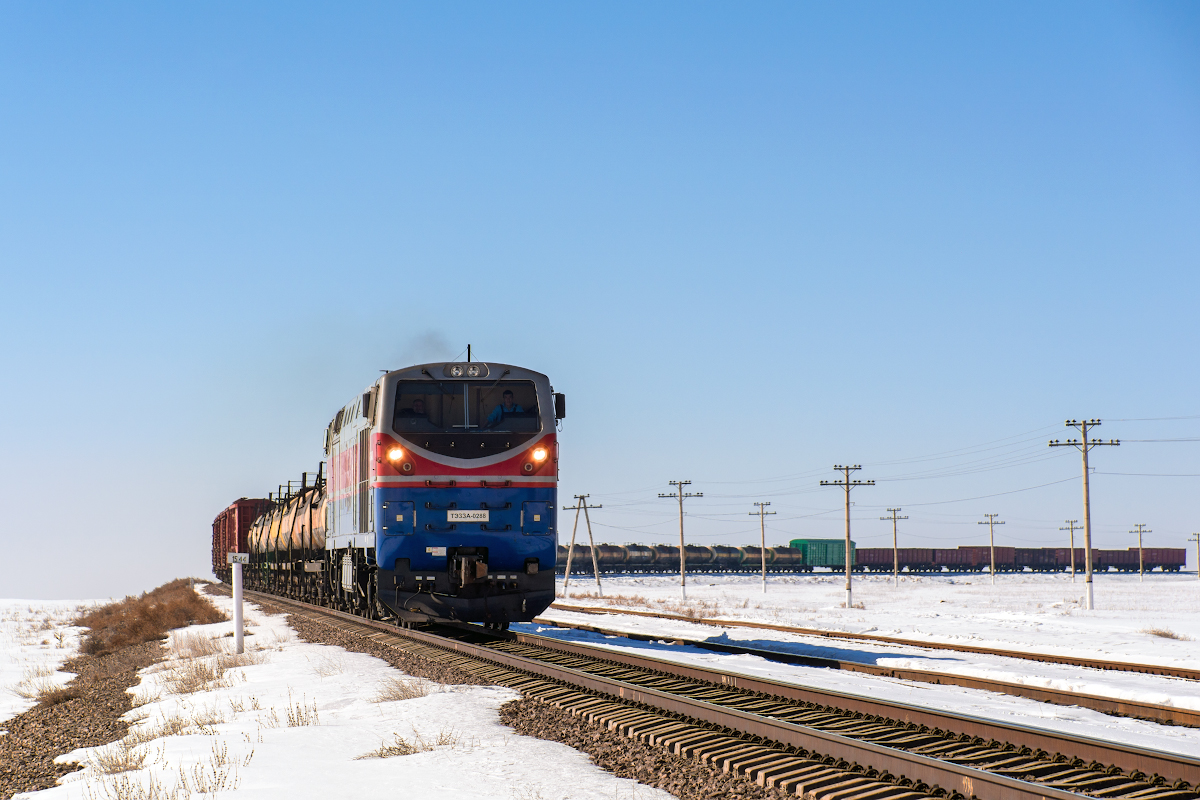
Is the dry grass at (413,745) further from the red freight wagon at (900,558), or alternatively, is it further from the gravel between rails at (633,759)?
the red freight wagon at (900,558)

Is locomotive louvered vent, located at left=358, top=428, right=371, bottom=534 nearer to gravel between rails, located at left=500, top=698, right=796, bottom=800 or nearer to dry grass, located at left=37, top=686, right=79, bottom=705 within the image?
dry grass, located at left=37, top=686, right=79, bottom=705

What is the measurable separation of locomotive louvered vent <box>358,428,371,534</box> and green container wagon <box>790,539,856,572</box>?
90.1 metres

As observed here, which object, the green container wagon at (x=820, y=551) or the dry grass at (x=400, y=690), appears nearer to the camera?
the dry grass at (x=400, y=690)

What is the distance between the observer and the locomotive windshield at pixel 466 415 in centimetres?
1614

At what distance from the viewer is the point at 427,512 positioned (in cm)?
1605

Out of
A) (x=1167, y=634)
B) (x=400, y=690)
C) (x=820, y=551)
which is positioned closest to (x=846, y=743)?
(x=400, y=690)

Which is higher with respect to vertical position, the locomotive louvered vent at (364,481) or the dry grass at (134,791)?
the locomotive louvered vent at (364,481)

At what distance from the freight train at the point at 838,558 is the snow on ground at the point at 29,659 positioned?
52443 millimetres

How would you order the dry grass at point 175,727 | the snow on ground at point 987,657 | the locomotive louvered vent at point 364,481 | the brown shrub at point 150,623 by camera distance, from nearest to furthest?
the dry grass at point 175,727 < the snow on ground at point 987,657 < the locomotive louvered vent at point 364,481 < the brown shrub at point 150,623

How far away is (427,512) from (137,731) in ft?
20.7

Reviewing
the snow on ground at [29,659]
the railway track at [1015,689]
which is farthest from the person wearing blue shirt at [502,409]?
the snow on ground at [29,659]

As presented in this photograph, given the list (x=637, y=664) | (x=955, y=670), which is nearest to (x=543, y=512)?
(x=637, y=664)

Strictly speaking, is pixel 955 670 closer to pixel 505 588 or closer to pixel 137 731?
pixel 505 588

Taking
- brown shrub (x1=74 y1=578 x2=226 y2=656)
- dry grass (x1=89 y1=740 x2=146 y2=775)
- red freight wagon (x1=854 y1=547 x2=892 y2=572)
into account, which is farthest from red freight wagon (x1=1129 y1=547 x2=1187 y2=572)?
dry grass (x1=89 y1=740 x2=146 y2=775)
